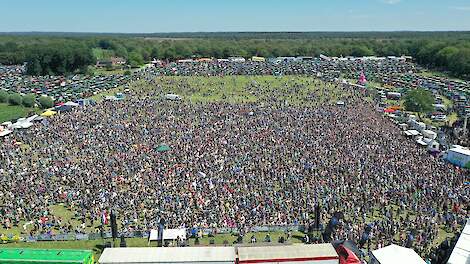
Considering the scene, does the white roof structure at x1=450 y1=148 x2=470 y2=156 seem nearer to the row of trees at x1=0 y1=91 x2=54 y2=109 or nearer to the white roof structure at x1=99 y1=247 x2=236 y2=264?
the white roof structure at x1=99 y1=247 x2=236 y2=264

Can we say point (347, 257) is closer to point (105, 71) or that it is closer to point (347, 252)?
point (347, 252)

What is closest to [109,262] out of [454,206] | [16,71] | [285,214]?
[285,214]

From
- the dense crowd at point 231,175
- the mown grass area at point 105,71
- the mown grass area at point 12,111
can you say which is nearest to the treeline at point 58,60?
the mown grass area at point 105,71

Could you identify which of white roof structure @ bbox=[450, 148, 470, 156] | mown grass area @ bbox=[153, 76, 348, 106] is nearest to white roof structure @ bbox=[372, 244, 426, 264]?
white roof structure @ bbox=[450, 148, 470, 156]

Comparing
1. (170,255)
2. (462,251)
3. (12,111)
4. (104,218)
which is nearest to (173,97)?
(12,111)

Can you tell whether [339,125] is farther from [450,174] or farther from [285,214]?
[285,214]

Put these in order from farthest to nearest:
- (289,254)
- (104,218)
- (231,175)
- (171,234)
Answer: (231,175) < (104,218) < (171,234) < (289,254)
